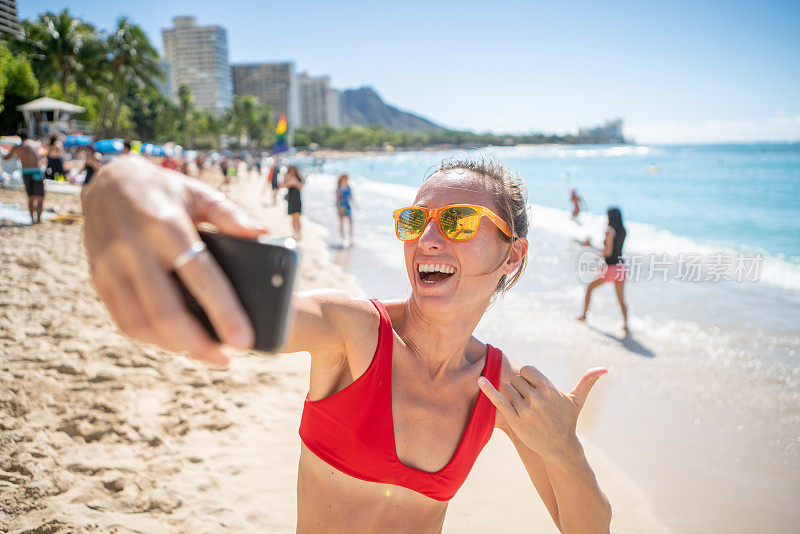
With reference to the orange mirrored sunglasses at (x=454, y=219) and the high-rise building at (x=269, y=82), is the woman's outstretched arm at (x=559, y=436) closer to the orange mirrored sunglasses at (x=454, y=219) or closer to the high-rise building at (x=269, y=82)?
the orange mirrored sunglasses at (x=454, y=219)

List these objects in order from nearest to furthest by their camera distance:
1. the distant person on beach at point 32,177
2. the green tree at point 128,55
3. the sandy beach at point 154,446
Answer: the sandy beach at point 154,446, the distant person on beach at point 32,177, the green tree at point 128,55

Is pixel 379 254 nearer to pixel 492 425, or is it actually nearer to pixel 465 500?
pixel 465 500

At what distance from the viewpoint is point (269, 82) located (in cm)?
18538

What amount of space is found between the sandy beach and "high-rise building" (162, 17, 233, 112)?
17419 cm

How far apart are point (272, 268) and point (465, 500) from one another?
3.42 meters

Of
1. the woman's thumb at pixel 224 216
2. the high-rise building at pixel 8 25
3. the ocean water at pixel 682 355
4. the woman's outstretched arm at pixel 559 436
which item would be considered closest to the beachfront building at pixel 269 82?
the high-rise building at pixel 8 25

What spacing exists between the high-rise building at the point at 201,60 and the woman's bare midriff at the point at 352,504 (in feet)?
583

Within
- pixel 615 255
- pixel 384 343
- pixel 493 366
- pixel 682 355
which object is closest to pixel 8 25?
pixel 615 255

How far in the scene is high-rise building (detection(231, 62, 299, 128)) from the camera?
182m

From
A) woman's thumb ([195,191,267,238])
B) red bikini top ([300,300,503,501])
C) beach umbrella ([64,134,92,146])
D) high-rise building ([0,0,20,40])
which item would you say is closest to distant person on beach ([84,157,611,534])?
red bikini top ([300,300,503,501])

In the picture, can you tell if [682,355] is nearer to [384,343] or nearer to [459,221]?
[459,221]

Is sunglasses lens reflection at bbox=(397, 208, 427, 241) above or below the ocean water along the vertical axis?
above

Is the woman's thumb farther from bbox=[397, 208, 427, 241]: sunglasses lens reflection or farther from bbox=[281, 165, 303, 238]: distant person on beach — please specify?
bbox=[281, 165, 303, 238]: distant person on beach

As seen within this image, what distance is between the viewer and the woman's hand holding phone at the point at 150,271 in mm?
523
